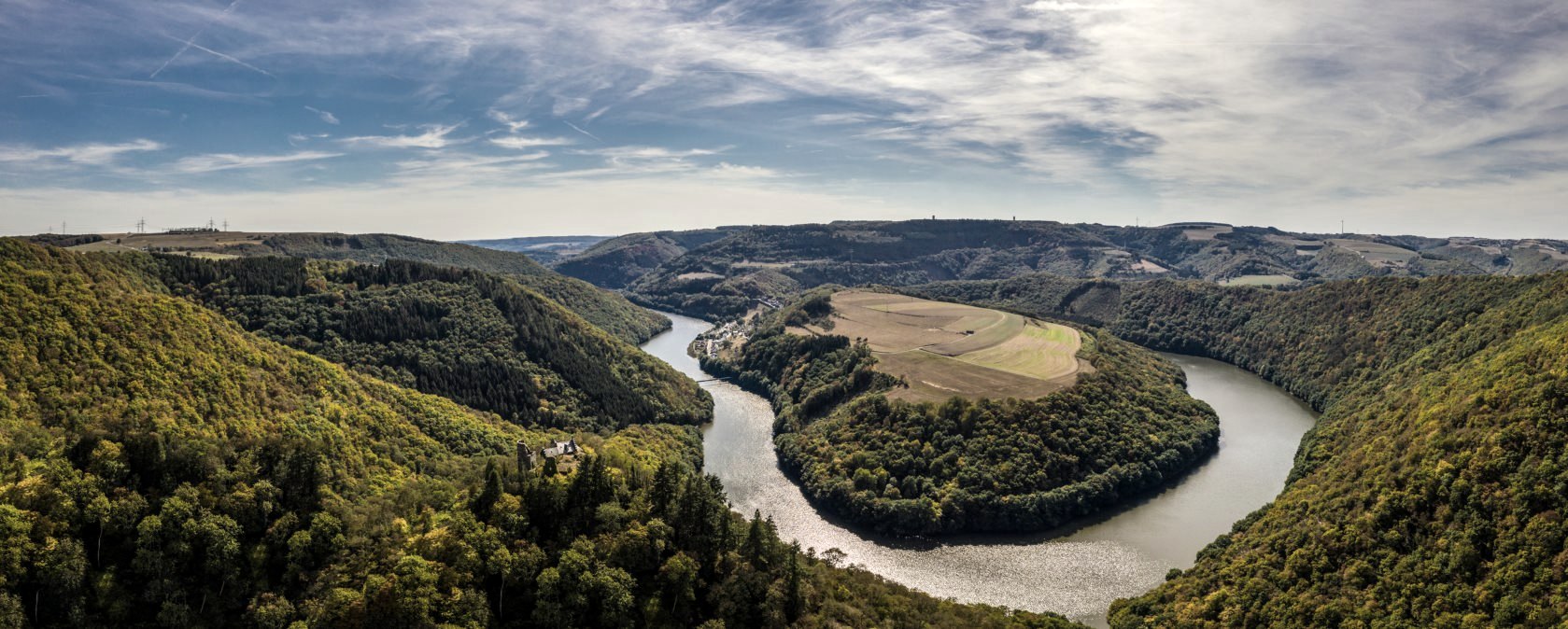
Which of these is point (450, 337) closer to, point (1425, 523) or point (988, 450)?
point (988, 450)

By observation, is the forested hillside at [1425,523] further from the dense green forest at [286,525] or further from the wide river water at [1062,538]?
the dense green forest at [286,525]

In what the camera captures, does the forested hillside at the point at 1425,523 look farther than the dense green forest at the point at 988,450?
No

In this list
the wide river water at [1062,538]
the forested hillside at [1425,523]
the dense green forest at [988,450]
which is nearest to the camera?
the forested hillside at [1425,523]

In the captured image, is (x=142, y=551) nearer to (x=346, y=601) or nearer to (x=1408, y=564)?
(x=346, y=601)

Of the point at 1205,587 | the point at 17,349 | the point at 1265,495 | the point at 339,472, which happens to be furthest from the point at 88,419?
the point at 1265,495

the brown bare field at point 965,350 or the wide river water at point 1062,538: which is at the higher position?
the brown bare field at point 965,350

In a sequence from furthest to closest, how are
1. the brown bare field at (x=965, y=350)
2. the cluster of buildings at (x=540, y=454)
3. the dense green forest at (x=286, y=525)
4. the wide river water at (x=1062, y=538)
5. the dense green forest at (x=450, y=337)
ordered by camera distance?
the brown bare field at (x=965, y=350) → the dense green forest at (x=450, y=337) → the wide river water at (x=1062, y=538) → the cluster of buildings at (x=540, y=454) → the dense green forest at (x=286, y=525)

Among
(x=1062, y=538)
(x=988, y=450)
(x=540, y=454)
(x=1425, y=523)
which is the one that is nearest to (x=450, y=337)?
(x=540, y=454)

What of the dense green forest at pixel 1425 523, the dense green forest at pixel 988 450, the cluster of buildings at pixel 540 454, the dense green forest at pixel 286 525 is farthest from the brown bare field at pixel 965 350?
the cluster of buildings at pixel 540 454
